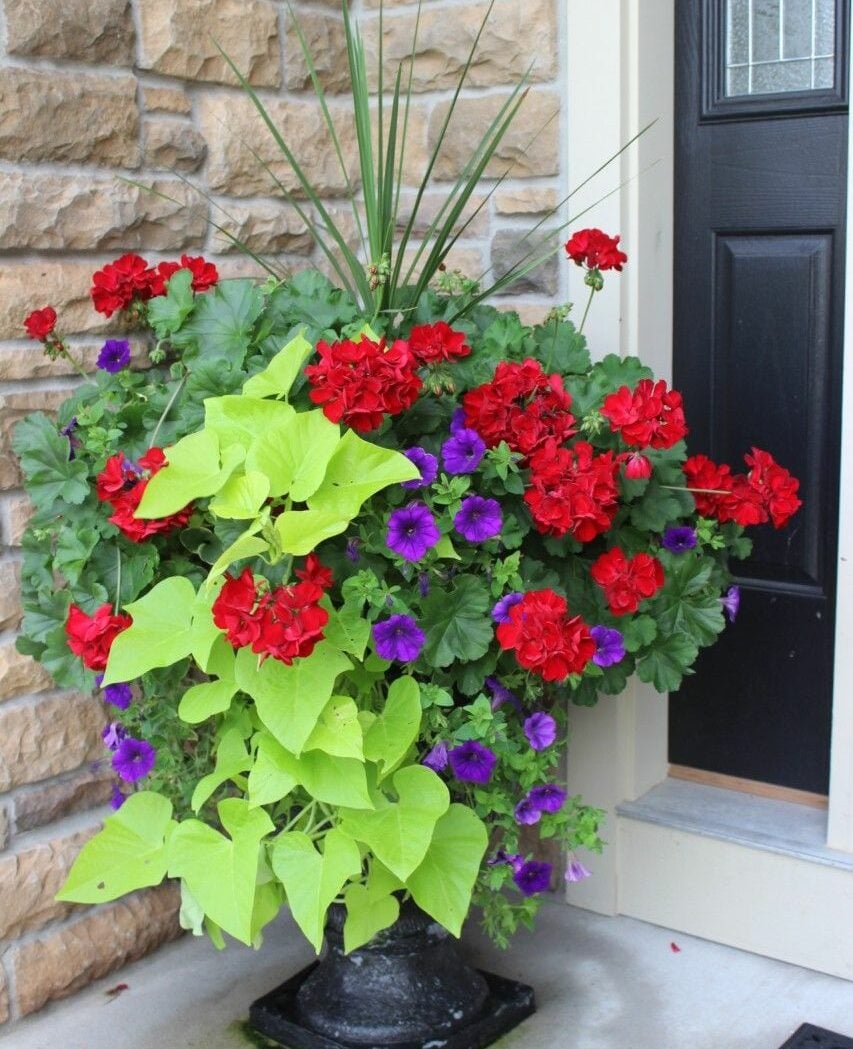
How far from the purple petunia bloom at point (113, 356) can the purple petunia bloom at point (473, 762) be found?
81cm

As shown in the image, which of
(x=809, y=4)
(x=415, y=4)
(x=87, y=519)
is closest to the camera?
(x=87, y=519)

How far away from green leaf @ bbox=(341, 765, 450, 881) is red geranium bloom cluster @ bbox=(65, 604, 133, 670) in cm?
40

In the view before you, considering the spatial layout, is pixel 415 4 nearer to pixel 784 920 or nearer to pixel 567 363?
pixel 567 363

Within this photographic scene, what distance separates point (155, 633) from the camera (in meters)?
1.81

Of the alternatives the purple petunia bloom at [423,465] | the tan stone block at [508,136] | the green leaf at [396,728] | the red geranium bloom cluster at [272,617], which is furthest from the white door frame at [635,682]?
the red geranium bloom cluster at [272,617]

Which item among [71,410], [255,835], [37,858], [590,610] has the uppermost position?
[71,410]

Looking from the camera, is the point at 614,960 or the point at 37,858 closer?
the point at 37,858

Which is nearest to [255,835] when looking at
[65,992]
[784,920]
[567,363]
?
[65,992]

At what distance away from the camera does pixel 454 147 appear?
256cm

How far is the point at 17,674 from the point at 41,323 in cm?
58

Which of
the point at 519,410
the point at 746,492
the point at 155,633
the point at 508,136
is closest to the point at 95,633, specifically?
the point at 155,633

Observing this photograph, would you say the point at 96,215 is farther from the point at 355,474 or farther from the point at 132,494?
the point at 355,474

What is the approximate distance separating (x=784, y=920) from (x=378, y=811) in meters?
0.93

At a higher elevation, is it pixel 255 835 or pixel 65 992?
pixel 255 835
